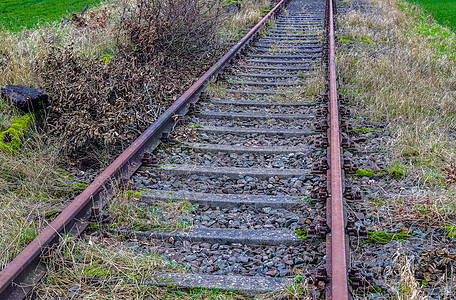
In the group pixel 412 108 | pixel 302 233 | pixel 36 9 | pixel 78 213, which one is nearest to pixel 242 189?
pixel 302 233

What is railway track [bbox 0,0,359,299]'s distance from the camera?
9.51ft

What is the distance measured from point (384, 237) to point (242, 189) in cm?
135

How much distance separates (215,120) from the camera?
578cm

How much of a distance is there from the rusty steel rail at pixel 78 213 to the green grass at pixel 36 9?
12080 millimetres

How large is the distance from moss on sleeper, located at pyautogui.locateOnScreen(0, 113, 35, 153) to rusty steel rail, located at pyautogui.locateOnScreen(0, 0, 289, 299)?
1.23 metres

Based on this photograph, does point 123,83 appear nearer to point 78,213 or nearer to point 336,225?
point 78,213

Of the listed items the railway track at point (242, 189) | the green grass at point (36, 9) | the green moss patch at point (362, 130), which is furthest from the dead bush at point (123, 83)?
the green grass at point (36, 9)

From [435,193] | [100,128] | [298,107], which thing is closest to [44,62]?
[100,128]

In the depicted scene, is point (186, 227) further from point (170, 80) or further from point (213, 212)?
point (170, 80)

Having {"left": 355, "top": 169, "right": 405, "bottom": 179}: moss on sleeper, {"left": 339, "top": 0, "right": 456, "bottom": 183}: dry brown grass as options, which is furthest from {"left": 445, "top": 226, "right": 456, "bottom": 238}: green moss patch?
{"left": 355, "top": 169, "right": 405, "bottom": 179}: moss on sleeper

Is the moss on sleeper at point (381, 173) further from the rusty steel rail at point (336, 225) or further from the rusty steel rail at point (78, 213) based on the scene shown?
the rusty steel rail at point (78, 213)

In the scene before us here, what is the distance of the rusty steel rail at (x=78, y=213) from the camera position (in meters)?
2.68

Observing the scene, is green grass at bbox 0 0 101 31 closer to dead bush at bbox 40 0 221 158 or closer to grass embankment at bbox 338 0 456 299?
dead bush at bbox 40 0 221 158

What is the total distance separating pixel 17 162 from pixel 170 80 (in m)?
3.45
